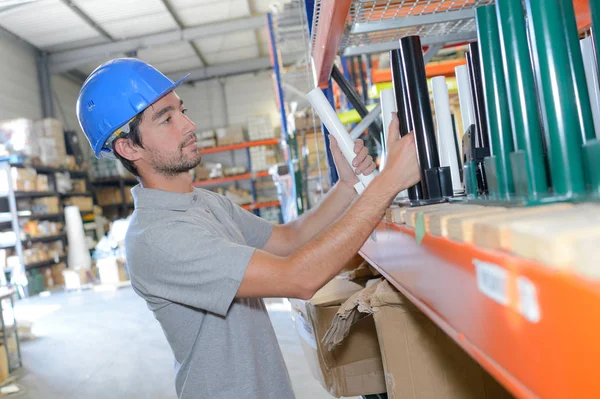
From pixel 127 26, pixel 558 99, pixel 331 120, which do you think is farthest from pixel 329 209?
pixel 127 26

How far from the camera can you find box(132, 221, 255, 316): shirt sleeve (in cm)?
148

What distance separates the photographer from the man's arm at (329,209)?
1700mm

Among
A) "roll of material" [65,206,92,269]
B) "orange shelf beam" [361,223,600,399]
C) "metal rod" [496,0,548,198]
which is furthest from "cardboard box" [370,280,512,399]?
"roll of material" [65,206,92,269]

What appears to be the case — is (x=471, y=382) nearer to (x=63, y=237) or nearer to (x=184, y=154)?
(x=184, y=154)

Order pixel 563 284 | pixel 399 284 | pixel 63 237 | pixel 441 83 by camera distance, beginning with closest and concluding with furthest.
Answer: pixel 563 284, pixel 399 284, pixel 441 83, pixel 63 237

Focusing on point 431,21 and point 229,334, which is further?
point 431,21

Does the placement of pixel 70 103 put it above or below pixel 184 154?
above

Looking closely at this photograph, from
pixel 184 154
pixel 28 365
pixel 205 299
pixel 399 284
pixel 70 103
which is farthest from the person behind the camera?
pixel 70 103

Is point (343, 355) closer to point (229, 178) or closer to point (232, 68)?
point (229, 178)

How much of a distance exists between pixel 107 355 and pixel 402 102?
501 centimetres

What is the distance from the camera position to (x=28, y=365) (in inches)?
212

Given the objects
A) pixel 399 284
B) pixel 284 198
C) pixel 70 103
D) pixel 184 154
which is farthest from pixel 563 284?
pixel 70 103

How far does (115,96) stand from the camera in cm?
187

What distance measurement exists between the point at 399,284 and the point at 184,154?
1.05 m
